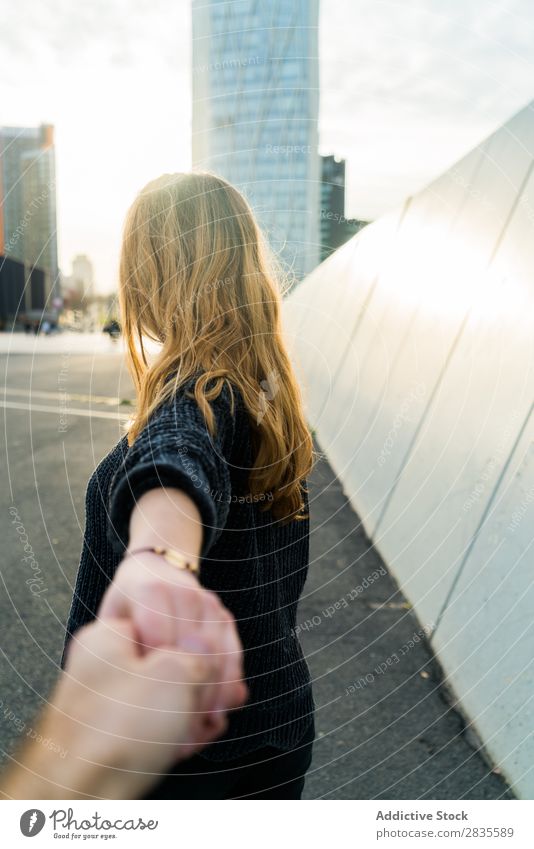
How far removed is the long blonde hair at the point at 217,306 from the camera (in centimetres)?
99

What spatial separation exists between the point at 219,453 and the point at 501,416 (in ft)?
5.95

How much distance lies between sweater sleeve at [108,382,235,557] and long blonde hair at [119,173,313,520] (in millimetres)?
132

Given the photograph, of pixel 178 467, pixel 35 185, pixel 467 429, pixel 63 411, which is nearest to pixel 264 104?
pixel 35 185

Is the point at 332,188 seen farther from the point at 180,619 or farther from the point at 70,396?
the point at 70,396

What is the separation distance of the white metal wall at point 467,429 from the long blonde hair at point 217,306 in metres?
1.23

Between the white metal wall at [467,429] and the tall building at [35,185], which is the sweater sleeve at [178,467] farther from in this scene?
the white metal wall at [467,429]

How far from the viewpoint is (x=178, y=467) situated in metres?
0.69

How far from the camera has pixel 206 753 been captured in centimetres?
109

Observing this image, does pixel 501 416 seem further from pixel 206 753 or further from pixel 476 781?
pixel 206 753

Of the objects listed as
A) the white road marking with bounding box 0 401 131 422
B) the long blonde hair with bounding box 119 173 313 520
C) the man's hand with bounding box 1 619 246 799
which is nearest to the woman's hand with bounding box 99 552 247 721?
the man's hand with bounding box 1 619 246 799

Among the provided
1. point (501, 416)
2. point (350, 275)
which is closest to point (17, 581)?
point (501, 416)

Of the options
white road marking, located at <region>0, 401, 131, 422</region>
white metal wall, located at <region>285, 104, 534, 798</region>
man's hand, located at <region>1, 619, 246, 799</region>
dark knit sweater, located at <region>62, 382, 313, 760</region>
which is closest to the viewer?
man's hand, located at <region>1, 619, 246, 799</region>

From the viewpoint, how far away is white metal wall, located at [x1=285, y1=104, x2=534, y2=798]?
216 cm

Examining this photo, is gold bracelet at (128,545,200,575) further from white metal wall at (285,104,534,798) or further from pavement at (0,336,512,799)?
pavement at (0,336,512,799)
